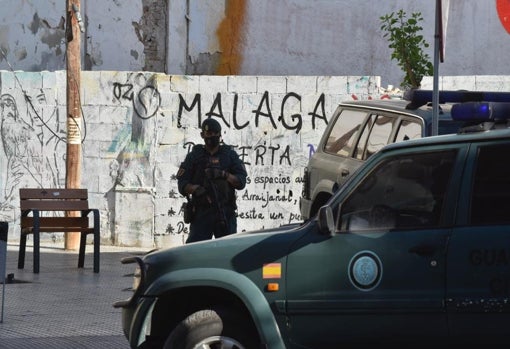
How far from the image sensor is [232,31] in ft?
62.4

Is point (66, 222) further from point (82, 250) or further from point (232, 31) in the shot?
point (232, 31)

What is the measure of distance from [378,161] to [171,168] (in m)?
9.87

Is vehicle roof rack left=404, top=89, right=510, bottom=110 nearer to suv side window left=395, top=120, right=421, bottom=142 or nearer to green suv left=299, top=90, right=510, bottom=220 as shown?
green suv left=299, top=90, right=510, bottom=220

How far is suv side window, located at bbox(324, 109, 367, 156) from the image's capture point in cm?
1208

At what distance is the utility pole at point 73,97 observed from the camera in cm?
1537

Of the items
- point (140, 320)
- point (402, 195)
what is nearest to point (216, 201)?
point (140, 320)

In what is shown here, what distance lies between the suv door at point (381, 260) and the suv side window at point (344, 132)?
5.34 meters

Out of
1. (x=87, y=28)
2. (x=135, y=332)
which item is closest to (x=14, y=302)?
(x=135, y=332)

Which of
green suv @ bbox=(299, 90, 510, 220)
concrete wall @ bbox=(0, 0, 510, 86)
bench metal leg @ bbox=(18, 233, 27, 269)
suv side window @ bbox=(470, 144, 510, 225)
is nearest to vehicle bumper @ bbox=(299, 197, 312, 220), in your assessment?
green suv @ bbox=(299, 90, 510, 220)

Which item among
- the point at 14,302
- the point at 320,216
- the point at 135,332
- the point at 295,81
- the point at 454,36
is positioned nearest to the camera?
the point at 320,216

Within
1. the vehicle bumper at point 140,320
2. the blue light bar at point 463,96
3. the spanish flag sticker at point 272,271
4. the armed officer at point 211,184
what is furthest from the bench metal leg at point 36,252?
the spanish flag sticker at point 272,271

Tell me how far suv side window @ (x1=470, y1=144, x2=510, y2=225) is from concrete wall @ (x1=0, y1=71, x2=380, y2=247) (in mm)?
9947

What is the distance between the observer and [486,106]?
22.2ft

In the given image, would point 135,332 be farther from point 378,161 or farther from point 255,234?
point 378,161
